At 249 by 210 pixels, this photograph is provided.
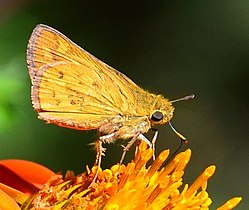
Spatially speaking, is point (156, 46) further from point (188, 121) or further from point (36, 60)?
point (36, 60)

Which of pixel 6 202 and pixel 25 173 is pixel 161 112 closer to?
pixel 25 173

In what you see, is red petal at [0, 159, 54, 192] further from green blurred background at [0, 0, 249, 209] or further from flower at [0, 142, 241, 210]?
green blurred background at [0, 0, 249, 209]

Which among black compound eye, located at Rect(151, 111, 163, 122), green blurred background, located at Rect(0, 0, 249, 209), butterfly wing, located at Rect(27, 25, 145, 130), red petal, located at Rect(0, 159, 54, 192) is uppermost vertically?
green blurred background, located at Rect(0, 0, 249, 209)

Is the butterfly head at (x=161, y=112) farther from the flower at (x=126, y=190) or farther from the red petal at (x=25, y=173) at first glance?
the red petal at (x=25, y=173)

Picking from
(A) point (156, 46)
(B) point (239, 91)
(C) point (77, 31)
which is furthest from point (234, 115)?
(C) point (77, 31)

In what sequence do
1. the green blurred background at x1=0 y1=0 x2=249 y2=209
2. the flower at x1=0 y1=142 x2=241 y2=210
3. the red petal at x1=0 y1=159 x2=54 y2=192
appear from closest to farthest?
the flower at x1=0 y1=142 x2=241 y2=210 < the red petal at x1=0 y1=159 x2=54 y2=192 < the green blurred background at x1=0 y1=0 x2=249 y2=209

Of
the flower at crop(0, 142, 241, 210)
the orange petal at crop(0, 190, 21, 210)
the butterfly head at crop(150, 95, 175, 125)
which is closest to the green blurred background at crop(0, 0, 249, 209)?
the butterfly head at crop(150, 95, 175, 125)

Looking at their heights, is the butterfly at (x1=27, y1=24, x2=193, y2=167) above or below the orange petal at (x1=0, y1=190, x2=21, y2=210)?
above
